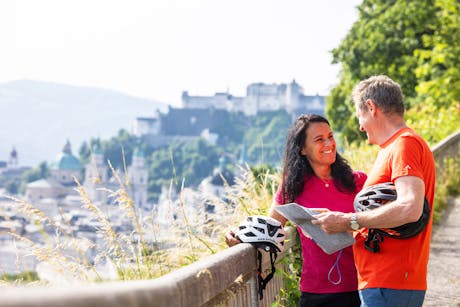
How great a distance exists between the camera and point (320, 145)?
3.16 meters

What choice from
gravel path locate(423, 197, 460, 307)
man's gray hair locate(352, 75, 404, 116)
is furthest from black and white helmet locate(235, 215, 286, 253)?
gravel path locate(423, 197, 460, 307)

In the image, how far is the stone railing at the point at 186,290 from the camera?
2.81ft

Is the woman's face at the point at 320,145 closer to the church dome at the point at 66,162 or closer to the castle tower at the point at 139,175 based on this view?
the castle tower at the point at 139,175

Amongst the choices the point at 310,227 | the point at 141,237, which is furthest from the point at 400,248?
the point at 141,237

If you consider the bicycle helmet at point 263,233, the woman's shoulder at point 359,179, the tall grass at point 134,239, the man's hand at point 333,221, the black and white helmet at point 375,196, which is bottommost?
the tall grass at point 134,239

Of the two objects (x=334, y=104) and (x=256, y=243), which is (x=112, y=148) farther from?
(x=256, y=243)

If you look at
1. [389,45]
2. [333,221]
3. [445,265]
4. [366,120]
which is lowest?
[445,265]

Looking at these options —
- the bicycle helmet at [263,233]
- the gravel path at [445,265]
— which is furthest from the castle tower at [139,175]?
the bicycle helmet at [263,233]

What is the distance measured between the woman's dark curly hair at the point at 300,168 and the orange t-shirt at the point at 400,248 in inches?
25.5

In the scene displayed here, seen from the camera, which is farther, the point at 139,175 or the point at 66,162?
the point at 66,162

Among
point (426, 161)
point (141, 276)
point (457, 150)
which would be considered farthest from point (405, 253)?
Answer: point (457, 150)

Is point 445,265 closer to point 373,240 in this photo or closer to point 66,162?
point 373,240

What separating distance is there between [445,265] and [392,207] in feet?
14.2

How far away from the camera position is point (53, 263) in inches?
134
